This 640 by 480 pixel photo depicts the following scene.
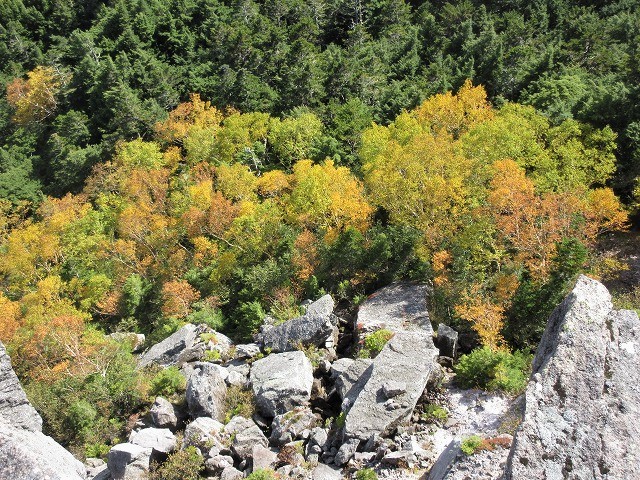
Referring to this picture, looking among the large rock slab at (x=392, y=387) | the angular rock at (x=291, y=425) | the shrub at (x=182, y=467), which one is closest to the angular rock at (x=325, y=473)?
the large rock slab at (x=392, y=387)

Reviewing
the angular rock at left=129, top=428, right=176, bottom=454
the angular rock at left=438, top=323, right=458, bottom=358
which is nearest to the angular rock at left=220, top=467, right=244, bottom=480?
the angular rock at left=129, top=428, right=176, bottom=454

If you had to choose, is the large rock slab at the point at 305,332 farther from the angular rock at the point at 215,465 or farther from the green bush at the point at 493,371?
the angular rock at the point at 215,465

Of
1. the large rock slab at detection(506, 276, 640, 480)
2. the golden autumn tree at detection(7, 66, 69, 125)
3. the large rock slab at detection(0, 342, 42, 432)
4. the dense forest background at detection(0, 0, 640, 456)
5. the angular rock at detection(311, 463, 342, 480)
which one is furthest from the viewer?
the golden autumn tree at detection(7, 66, 69, 125)

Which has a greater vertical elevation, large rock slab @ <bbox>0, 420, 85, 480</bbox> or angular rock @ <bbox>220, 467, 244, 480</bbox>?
large rock slab @ <bbox>0, 420, 85, 480</bbox>

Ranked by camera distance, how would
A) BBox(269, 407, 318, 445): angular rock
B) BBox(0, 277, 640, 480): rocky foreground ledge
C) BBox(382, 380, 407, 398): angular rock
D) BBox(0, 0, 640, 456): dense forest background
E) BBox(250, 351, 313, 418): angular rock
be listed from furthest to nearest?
1. BBox(0, 0, 640, 456): dense forest background
2. BBox(250, 351, 313, 418): angular rock
3. BBox(269, 407, 318, 445): angular rock
4. BBox(382, 380, 407, 398): angular rock
5. BBox(0, 277, 640, 480): rocky foreground ledge

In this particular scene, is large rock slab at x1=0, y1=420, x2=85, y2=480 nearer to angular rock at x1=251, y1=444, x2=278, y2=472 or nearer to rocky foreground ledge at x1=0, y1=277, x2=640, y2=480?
rocky foreground ledge at x1=0, y1=277, x2=640, y2=480

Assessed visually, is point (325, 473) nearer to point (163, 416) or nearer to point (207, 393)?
point (207, 393)

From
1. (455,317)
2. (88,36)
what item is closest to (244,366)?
(455,317)

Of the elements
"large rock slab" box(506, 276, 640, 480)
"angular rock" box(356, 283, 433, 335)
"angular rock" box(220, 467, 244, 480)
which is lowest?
"angular rock" box(220, 467, 244, 480)
